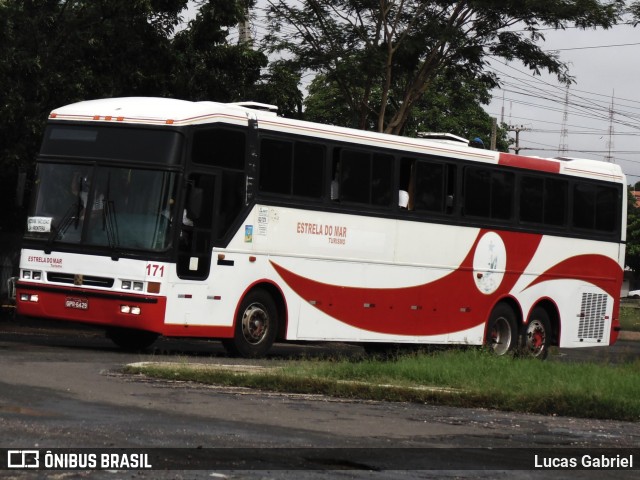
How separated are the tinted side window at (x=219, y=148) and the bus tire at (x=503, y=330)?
6667 mm

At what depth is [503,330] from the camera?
24.9m

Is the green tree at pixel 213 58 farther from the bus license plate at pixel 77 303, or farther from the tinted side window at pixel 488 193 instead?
the bus license plate at pixel 77 303

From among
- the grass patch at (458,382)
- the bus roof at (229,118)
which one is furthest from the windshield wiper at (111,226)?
the grass patch at (458,382)

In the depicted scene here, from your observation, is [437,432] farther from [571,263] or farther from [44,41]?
[44,41]

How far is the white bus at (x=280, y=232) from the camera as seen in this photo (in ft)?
62.7

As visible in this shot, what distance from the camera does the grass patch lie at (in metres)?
13.9

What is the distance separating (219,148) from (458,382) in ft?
19.3

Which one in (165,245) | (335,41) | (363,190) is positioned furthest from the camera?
(335,41)

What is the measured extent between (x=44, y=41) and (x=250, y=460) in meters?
19.9

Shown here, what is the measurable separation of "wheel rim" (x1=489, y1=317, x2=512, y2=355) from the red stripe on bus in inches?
105

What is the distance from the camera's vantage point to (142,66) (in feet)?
93.7

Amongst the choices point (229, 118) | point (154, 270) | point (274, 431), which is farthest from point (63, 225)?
point (274, 431)

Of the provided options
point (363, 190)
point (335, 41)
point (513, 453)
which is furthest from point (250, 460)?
point (335, 41)

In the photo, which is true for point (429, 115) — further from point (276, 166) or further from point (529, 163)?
point (276, 166)
